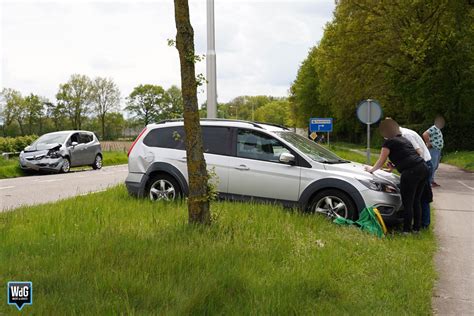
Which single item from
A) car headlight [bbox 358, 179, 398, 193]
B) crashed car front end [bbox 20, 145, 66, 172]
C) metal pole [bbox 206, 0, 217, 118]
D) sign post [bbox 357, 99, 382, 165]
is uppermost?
metal pole [bbox 206, 0, 217, 118]

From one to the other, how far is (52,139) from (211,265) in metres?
18.0

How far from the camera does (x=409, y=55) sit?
24.1m

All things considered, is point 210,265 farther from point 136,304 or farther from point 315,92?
point 315,92

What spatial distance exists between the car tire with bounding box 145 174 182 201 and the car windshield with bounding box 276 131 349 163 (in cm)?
202

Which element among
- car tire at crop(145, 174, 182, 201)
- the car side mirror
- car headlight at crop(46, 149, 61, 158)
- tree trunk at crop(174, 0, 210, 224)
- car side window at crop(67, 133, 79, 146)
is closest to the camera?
tree trunk at crop(174, 0, 210, 224)

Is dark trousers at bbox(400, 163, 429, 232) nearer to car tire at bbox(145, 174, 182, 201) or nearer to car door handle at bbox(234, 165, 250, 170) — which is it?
car door handle at bbox(234, 165, 250, 170)

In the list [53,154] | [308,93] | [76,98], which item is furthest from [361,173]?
[76,98]

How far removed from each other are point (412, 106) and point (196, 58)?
30.6 meters

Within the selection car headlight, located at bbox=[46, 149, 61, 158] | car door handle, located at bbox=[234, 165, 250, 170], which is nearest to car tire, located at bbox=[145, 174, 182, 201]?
car door handle, located at bbox=[234, 165, 250, 170]

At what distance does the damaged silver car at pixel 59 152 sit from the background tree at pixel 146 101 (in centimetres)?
7466

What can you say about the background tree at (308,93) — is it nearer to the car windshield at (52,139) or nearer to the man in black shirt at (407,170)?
the car windshield at (52,139)

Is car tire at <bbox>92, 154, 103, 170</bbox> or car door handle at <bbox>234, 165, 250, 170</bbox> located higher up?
car door handle at <bbox>234, 165, 250, 170</bbox>

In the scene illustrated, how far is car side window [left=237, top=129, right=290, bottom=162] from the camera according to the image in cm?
821

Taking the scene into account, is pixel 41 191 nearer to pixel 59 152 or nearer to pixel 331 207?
pixel 59 152
